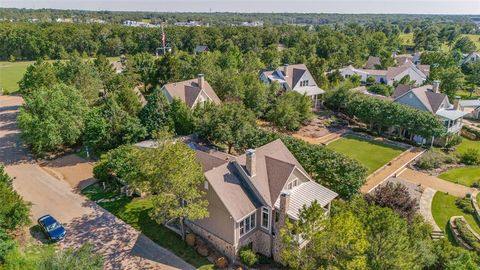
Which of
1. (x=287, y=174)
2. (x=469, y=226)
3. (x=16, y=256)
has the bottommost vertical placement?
(x=469, y=226)

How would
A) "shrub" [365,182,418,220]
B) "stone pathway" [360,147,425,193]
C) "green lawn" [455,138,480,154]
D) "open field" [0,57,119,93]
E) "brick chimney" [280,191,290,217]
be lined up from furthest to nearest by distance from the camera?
1. "open field" [0,57,119,93]
2. "green lawn" [455,138,480,154]
3. "stone pathway" [360,147,425,193]
4. "shrub" [365,182,418,220]
5. "brick chimney" [280,191,290,217]

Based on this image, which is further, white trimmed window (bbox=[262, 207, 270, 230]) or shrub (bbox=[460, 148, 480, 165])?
shrub (bbox=[460, 148, 480, 165])

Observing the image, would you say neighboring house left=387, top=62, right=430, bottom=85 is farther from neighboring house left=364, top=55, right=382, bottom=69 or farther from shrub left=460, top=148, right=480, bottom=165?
shrub left=460, top=148, right=480, bottom=165

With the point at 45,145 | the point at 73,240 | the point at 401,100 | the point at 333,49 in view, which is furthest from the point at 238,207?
the point at 333,49

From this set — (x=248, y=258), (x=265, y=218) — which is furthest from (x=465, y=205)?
(x=248, y=258)

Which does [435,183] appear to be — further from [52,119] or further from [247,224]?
[52,119]

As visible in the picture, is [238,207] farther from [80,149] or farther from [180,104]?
[80,149]

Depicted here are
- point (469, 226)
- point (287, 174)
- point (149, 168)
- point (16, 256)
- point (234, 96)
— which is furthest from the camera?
point (234, 96)

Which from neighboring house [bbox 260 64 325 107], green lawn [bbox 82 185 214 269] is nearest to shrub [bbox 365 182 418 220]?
green lawn [bbox 82 185 214 269]
